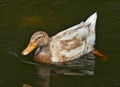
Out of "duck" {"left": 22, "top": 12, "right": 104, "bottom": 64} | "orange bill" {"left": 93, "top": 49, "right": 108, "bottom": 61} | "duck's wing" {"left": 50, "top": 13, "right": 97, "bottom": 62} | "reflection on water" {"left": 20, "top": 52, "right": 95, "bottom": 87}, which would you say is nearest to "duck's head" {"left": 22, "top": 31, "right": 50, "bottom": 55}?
"duck" {"left": 22, "top": 12, "right": 104, "bottom": 64}

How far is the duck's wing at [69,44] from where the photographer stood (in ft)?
45.5

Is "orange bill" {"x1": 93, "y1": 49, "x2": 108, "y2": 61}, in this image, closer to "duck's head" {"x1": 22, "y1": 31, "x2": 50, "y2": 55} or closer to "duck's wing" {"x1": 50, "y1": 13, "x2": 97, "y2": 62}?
"duck's wing" {"x1": 50, "y1": 13, "x2": 97, "y2": 62}

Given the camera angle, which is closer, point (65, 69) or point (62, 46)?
point (65, 69)

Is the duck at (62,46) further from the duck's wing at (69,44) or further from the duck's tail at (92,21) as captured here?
the duck's tail at (92,21)

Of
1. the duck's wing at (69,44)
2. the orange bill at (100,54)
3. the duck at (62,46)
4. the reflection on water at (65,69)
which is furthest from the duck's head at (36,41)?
the orange bill at (100,54)

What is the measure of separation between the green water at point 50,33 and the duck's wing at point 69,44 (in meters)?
0.44

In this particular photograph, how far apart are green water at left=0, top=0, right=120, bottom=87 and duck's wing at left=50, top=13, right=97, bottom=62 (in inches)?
17.2

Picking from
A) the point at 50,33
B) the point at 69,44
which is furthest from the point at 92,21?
the point at 50,33

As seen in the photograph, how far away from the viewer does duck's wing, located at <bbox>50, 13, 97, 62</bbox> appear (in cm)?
1387

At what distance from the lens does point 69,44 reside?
13906 mm

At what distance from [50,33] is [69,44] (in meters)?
1.24

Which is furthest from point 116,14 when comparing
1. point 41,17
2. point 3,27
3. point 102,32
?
point 3,27

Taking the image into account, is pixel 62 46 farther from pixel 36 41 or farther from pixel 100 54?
pixel 100 54

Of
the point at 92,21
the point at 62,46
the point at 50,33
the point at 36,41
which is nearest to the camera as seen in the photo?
the point at 36,41
